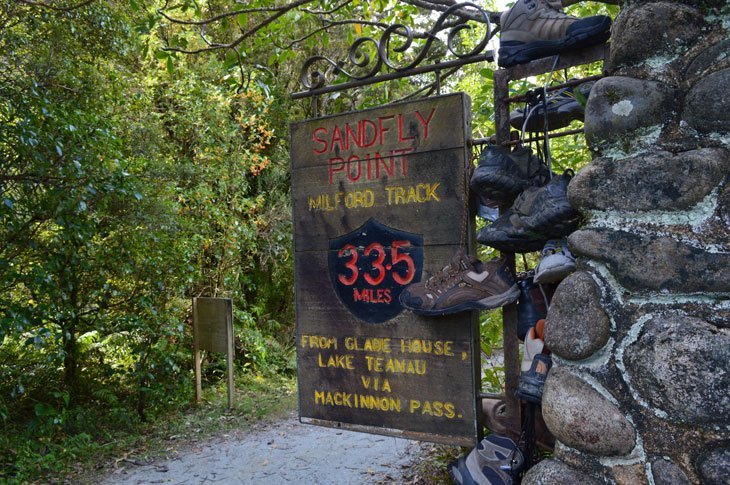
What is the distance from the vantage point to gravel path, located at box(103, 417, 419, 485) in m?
4.82

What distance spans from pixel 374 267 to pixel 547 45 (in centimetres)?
128

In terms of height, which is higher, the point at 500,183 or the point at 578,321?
the point at 500,183

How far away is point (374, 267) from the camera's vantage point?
2.90m

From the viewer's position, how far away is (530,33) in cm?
253

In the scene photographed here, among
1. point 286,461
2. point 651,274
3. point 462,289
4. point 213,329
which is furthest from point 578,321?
point 213,329

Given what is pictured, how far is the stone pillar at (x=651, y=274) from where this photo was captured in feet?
4.93

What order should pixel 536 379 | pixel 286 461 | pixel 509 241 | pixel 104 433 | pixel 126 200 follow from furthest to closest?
pixel 104 433
pixel 126 200
pixel 286 461
pixel 509 241
pixel 536 379

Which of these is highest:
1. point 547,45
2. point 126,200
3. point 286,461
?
point 547,45

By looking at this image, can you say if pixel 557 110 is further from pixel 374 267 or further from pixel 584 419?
pixel 584 419

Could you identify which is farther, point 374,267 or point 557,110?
point 374,267

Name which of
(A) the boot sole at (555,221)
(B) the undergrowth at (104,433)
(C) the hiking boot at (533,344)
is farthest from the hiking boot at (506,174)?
(B) the undergrowth at (104,433)

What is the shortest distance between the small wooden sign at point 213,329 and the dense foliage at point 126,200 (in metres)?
Answer: 0.23

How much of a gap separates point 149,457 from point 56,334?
1.44 meters

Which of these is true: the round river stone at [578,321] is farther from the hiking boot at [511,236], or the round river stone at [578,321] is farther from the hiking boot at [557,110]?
the hiking boot at [557,110]
